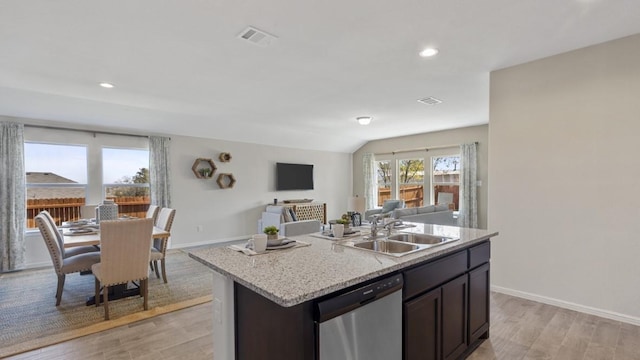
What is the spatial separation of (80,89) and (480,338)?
533cm

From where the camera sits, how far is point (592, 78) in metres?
2.93

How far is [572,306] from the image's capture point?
304 centimetres

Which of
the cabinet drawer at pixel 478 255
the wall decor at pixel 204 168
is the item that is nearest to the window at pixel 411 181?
the wall decor at pixel 204 168

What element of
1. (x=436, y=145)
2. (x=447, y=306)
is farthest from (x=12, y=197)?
(x=436, y=145)

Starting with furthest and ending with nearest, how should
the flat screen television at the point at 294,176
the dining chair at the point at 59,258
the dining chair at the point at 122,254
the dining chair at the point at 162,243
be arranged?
1. the flat screen television at the point at 294,176
2. the dining chair at the point at 162,243
3. the dining chair at the point at 59,258
4. the dining chair at the point at 122,254

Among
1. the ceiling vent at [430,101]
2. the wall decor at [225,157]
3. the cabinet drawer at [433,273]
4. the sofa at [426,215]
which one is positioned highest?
the ceiling vent at [430,101]

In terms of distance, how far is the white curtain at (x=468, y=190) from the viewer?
6723mm

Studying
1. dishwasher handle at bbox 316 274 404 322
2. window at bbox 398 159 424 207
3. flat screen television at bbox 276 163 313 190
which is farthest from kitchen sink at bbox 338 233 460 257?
window at bbox 398 159 424 207

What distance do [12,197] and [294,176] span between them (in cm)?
525

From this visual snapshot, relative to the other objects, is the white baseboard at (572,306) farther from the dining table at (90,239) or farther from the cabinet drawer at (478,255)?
the dining table at (90,239)

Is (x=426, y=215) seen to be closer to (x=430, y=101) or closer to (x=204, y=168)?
(x=430, y=101)

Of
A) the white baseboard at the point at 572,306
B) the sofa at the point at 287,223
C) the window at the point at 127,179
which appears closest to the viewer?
the white baseboard at the point at 572,306

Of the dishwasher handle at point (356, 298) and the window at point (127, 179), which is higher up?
the window at point (127, 179)

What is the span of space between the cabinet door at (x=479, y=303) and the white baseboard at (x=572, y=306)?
1.16 meters
